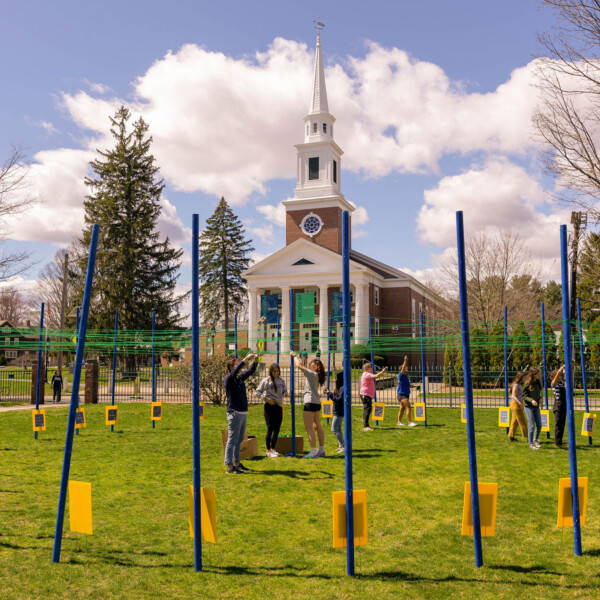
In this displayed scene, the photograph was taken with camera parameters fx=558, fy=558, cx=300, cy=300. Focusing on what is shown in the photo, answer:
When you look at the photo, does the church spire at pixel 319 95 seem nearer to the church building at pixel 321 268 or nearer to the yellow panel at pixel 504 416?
the church building at pixel 321 268

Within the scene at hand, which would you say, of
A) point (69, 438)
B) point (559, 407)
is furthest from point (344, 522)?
point (559, 407)

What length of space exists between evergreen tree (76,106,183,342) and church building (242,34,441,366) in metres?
7.23

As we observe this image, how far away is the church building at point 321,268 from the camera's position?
45406 millimetres

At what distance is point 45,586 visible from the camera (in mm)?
4977

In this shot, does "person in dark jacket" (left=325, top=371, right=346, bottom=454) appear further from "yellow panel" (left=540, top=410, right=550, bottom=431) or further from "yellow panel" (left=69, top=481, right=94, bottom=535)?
"yellow panel" (left=69, top=481, right=94, bottom=535)

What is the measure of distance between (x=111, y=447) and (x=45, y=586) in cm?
726

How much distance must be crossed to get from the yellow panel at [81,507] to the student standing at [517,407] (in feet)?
30.4

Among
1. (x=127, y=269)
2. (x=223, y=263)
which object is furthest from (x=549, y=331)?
(x=223, y=263)

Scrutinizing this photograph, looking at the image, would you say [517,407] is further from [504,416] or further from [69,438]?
[69,438]

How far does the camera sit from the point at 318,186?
161 feet

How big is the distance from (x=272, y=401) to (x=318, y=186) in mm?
40874

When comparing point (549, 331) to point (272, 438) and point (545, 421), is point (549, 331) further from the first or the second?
point (272, 438)

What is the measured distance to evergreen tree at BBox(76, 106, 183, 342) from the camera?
44125mm

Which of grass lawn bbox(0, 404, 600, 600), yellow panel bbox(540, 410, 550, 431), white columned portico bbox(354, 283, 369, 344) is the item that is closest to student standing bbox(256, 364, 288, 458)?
grass lawn bbox(0, 404, 600, 600)
